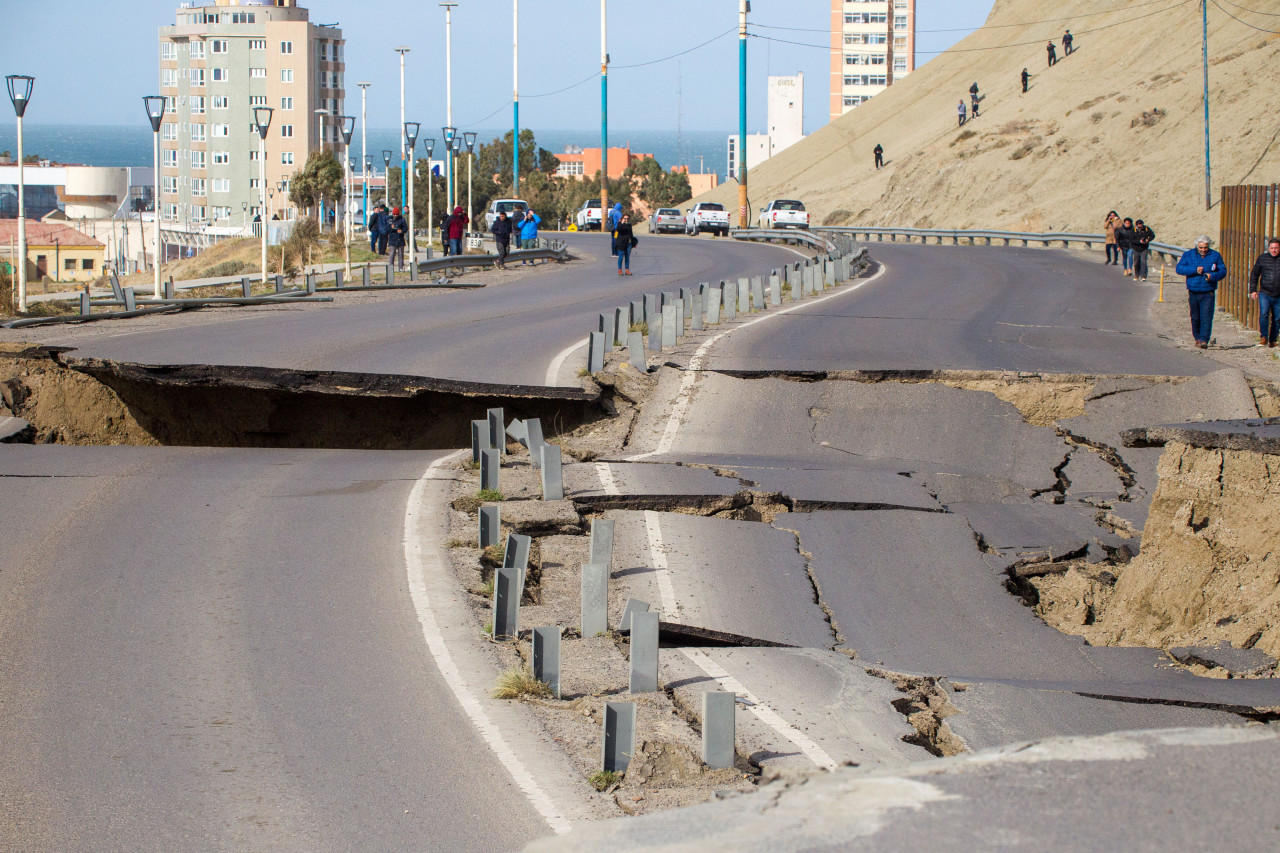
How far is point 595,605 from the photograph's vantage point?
24.2 ft

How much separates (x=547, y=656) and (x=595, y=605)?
1.07 meters

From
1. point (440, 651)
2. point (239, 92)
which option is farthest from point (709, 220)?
point (239, 92)

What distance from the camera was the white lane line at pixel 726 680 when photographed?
568 centimetres

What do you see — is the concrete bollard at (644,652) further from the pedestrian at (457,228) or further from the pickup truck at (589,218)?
the pickup truck at (589,218)

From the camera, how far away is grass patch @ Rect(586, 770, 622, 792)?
17.4ft

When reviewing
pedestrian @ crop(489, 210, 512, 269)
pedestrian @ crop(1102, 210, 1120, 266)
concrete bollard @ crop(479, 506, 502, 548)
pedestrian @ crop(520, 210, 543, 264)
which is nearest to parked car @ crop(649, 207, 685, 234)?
pedestrian @ crop(520, 210, 543, 264)

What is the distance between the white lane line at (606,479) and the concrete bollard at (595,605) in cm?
322

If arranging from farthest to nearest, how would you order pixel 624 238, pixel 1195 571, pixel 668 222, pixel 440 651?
pixel 668 222, pixel 624 238, pixel 1195 571, pixel 440 651

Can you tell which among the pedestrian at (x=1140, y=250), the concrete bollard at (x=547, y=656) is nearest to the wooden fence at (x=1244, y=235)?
the pedestrian at (x=1140, y=250)

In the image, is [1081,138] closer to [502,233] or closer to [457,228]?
[457,228]

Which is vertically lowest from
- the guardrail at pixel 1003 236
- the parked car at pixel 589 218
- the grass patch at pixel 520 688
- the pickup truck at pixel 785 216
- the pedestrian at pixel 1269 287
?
the grass patch at pixel 520 688

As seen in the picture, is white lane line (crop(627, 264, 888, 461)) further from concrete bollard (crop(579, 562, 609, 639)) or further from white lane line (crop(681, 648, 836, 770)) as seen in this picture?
white lane line (crop(681, 648, 836, 770))

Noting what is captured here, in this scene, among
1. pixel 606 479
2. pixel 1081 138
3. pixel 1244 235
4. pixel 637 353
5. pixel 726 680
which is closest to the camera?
pixel 726 680

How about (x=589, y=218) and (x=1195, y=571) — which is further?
(x=589, y=218)
